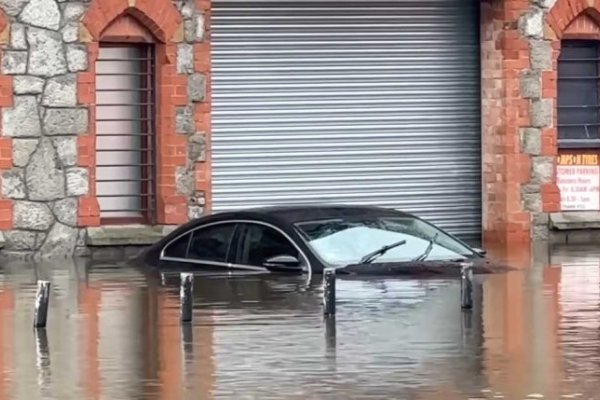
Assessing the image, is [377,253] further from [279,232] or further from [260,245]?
[260,245]

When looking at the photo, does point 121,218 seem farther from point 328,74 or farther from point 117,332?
point 117,332

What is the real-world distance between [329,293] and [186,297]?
4.18 feet

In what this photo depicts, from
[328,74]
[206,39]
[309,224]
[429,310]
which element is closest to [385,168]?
[328,74]

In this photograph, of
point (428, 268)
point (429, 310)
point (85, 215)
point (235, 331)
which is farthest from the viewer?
point (85, 215)

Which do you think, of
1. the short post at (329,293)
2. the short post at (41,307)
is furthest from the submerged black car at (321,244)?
the short post at (41,307)

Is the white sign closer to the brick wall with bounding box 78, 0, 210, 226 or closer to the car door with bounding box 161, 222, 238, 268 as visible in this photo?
the brick wall with bounding box 78, 0, 210, 226

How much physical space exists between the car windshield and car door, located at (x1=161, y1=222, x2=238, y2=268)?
892mm

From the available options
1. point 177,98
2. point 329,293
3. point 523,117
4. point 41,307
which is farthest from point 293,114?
point 41,307

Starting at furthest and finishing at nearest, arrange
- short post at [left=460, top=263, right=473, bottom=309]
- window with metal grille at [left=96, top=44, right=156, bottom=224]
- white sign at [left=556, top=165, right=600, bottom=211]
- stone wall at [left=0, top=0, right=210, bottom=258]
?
white sign at [left=556, top=165, right=600, bottom=211]
window with metal grille at [left=96, top=44, right=156, bottom=224]
stone wall at [left=0, top=0, right=210, bottom=258]
short post at [left=460, top=263, right=473, bottom=309]

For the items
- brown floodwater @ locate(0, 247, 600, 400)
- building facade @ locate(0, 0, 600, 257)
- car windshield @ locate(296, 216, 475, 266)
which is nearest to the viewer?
brown floodwater @ locate(0, 247, 600, 400)

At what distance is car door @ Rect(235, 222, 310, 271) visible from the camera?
19359 millimetres

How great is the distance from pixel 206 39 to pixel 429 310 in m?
→ 9.38

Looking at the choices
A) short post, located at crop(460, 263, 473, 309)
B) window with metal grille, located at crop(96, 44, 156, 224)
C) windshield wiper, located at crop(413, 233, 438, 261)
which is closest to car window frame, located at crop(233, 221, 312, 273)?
windshield wiper, located at crop(413, 233, 438, 261)

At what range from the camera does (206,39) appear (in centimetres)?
2595
